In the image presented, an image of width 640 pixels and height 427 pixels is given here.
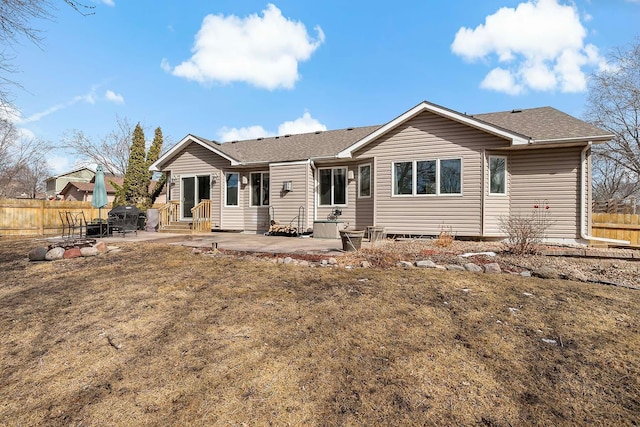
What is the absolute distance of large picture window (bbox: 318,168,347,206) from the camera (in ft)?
41.7

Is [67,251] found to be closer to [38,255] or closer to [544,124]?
[38,255]

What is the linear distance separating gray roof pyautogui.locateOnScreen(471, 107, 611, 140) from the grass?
21.4ft

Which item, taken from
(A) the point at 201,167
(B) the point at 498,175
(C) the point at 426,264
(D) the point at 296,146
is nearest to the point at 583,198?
(B) the point at 498,175

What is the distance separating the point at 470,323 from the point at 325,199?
976 centimetres

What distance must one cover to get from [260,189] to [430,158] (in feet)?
24.3

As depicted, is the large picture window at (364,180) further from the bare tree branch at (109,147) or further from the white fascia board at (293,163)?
the bare tree branch at (109,147)

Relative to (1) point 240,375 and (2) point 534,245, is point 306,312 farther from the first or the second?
(2) point 534,245

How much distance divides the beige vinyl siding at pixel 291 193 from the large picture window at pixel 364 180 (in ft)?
6.74

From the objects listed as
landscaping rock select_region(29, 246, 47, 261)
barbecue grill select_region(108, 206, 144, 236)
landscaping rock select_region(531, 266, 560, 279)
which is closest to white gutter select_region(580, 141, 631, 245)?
A: landscaping rock select_region(531, 266, 560, 279)

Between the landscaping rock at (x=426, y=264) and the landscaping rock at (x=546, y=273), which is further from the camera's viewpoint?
the landscaping rock at (x=426, y=264)

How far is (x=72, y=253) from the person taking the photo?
7.58m

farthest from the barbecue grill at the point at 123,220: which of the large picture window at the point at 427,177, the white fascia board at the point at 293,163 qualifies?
the large picture window at the point at 427,177

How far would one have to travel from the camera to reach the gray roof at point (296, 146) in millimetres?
13500

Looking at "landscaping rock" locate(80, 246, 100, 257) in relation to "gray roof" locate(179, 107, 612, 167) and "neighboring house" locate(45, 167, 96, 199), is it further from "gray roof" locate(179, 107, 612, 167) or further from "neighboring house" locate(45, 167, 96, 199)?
"neighboring house" locate(45, 167, 96, 199)
